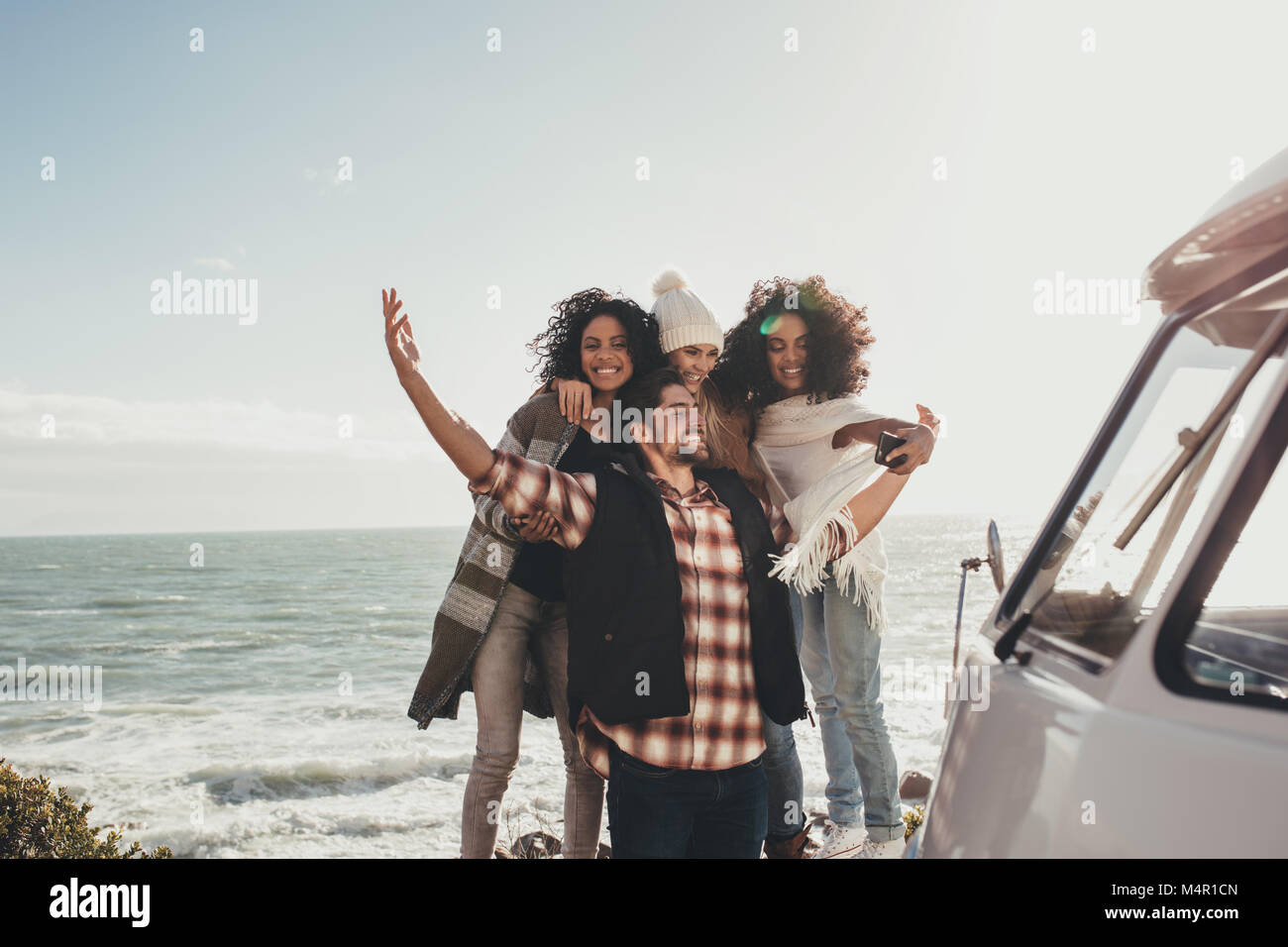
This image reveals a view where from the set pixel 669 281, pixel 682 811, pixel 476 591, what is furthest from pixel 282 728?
pixel 682 811

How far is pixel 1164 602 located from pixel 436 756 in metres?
12.4

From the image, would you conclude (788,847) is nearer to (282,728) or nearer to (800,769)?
(800,769)

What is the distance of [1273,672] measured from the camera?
1.39m

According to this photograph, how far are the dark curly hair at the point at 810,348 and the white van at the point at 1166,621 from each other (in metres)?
2.04

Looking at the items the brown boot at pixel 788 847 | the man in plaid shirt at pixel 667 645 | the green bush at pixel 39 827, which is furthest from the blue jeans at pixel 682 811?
the green bush at pixel 39 827

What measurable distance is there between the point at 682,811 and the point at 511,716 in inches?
48.3

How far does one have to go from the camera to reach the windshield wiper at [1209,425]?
1209 mm

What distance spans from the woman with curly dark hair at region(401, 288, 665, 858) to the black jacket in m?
0.80

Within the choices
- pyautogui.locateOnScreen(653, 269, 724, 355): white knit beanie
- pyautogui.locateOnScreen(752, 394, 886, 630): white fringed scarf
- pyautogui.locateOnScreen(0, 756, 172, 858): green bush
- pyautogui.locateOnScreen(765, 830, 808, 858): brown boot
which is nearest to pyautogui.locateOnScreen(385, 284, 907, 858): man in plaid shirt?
pyautogui.locateOnScreen(752, 394, 886, 630): white fringed scarf

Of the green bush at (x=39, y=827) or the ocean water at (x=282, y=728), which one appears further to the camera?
the ocean water at (x=282, y=728)

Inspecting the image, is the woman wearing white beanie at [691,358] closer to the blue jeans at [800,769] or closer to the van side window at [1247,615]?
the blue jeans at [800,769]

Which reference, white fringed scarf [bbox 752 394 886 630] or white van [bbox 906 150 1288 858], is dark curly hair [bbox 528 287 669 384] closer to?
white fringed scarf [bbox 752 394 886 630]
